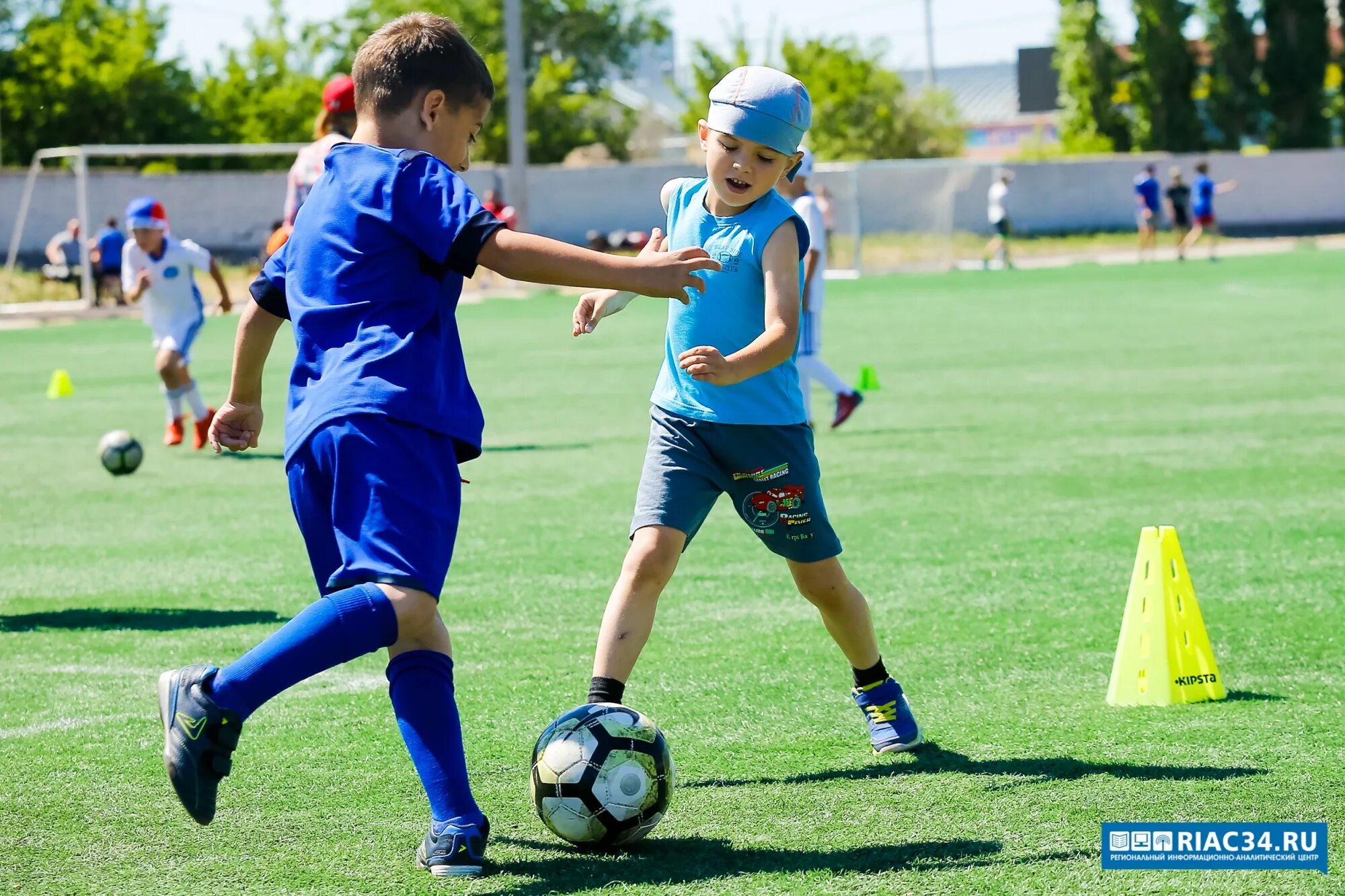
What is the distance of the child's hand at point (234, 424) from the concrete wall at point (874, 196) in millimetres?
34469

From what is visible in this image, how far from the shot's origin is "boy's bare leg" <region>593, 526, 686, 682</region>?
4.30 metres

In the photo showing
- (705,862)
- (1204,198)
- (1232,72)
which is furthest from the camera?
(1232,72)

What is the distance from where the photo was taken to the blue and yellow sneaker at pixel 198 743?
3377mm

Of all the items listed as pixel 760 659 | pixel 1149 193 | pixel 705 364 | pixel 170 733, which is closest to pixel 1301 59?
pixel 1149 193

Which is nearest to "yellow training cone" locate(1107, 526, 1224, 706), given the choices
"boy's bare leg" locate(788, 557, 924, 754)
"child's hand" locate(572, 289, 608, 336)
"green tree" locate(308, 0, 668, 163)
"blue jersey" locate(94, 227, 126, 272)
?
"boy's bare leg" locate(788, 557, 924, 754)

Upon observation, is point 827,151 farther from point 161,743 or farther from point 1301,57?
point 161,743

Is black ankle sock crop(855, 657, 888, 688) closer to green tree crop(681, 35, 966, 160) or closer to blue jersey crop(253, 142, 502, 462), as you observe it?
blue jersey crop(253, 142, 502, 462)

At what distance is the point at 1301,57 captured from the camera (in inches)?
2271

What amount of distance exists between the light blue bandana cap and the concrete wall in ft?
111

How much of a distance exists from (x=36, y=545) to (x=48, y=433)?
18.2 feet

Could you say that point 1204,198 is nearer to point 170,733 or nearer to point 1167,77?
point 1167,77

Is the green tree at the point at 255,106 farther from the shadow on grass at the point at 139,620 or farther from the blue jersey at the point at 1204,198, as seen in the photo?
the shadow on grass at the point at 139,620

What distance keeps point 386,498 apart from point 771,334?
3.64 feet

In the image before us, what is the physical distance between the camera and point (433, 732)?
3.59m
